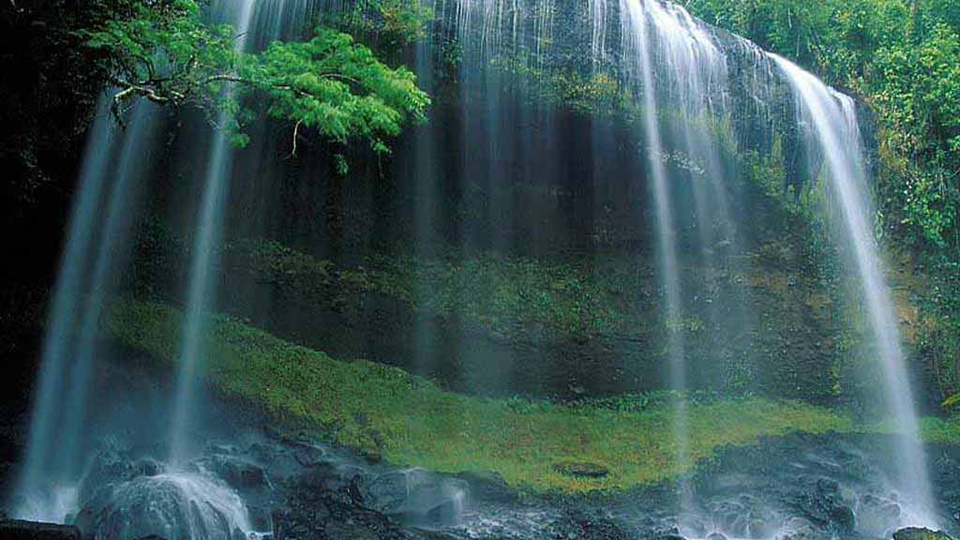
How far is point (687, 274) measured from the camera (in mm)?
12250

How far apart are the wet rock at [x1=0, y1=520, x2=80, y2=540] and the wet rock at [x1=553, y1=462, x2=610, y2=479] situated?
19.1ft

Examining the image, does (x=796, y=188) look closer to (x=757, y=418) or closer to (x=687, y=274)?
(x=687, y=274)

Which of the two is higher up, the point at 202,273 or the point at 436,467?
the point at 202,273

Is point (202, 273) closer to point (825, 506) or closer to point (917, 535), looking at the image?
point (825, 506)

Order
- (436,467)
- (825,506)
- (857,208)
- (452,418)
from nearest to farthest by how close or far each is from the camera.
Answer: (825,506) → (436,467) → (452,418) → (857,208)

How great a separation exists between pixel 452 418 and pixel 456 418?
2.5 inches

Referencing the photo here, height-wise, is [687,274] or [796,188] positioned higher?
[796,188]

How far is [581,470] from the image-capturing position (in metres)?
9.94

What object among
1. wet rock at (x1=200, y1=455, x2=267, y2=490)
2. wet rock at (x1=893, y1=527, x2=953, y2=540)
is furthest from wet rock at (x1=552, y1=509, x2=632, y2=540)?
wet rock at (x1=200, y1=455, x2=267, y2=490)

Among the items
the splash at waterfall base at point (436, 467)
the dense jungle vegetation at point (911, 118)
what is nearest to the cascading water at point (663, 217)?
the splash at waterfall base at point (436, 467)

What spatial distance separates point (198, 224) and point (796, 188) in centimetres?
955

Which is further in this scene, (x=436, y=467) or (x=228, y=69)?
(x=436, y=467)

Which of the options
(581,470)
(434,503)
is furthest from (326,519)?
(581,470)

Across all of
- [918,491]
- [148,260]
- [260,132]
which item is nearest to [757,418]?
[918,491]
